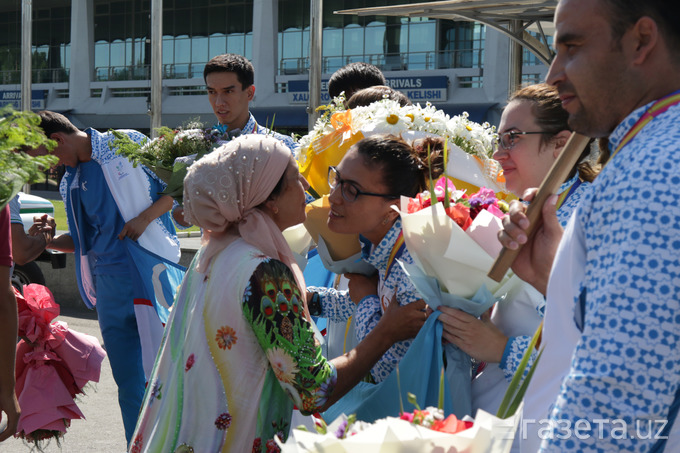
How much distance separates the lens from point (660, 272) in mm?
1200

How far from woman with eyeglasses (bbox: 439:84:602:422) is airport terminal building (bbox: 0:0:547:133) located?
2608 cm

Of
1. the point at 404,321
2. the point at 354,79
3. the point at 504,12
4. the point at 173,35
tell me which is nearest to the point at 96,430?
the point at 354,79

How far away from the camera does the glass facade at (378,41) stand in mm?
31359

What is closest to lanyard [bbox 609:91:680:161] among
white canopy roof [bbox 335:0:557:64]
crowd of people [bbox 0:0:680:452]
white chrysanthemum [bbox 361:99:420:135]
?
crowd of people [bbox 0:0:680:452]

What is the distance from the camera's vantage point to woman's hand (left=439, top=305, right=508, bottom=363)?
217 centimetres

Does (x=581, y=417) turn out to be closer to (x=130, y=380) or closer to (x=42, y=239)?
(x=130, y=380)

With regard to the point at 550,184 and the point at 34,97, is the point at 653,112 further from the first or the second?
the point at 34,97

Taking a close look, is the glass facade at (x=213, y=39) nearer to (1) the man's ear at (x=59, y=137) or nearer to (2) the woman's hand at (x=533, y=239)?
(1) the man's ear at (x=59, y=137)

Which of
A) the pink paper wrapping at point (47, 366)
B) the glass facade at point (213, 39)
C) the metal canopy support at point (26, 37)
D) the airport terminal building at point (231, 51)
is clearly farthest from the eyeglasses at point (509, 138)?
the glass facade at point (213, 39)

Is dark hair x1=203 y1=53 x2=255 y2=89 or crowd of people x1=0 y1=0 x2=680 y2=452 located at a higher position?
dark hair x1=203 y1=53 x2=255 y2=89

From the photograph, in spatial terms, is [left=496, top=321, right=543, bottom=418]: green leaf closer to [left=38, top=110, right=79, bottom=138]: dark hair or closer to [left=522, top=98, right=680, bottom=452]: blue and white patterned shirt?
[left=522, top=98, right=680, bottom=452]: blue and white patterned shirt

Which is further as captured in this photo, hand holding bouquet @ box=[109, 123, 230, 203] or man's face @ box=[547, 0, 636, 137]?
hand holding bouquet @ box=[109, 123, 230, 203]

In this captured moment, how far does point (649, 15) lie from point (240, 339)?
1452 mm

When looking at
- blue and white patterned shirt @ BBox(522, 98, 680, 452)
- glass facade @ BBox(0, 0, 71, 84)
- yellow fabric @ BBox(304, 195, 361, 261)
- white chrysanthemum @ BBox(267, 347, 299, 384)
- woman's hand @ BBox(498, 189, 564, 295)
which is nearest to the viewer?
blue and white patterned shirt @ BBox(522, 98, 680, 452)
